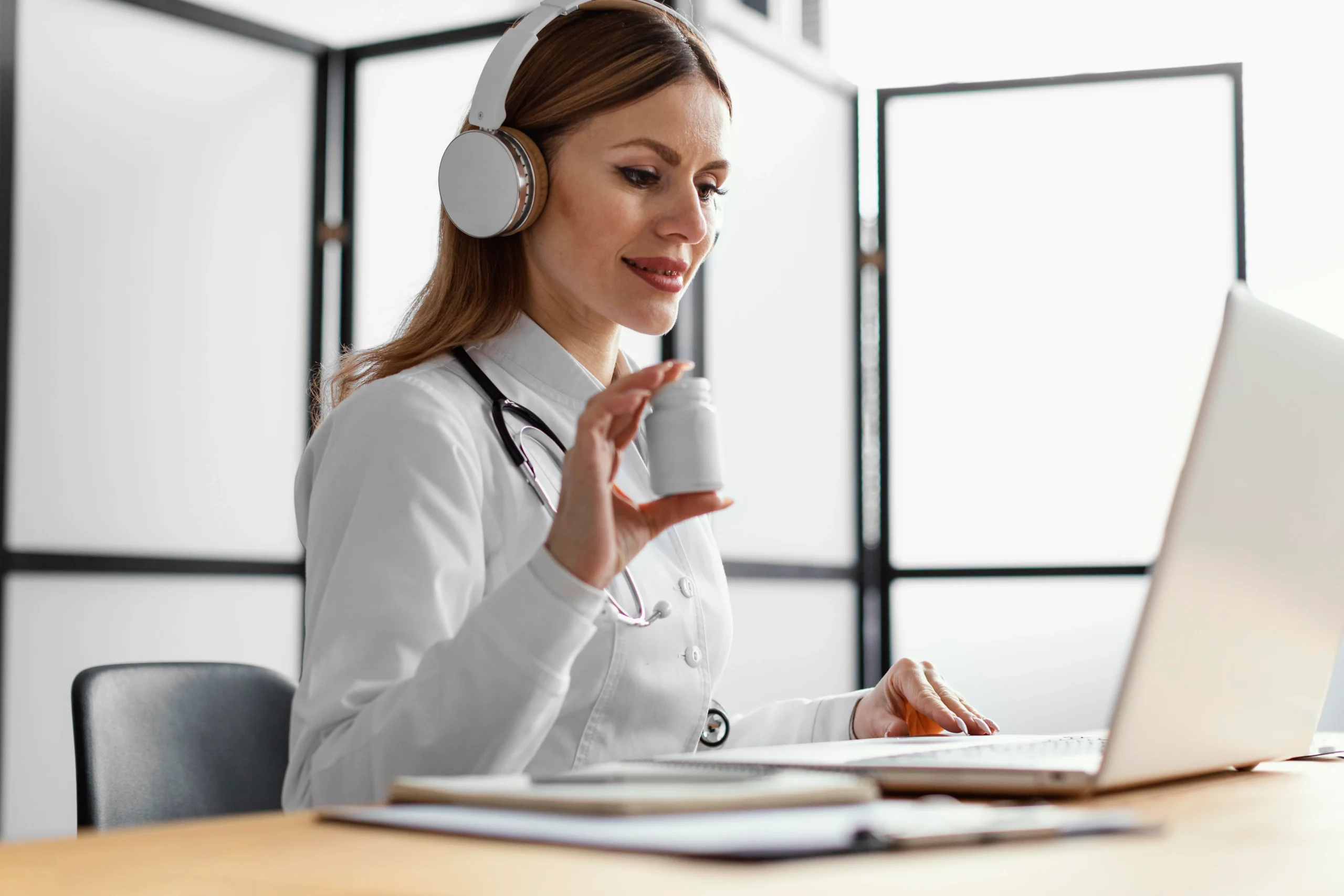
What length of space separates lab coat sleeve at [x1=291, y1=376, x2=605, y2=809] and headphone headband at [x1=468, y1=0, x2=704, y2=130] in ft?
1.17

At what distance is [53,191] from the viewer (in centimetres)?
270

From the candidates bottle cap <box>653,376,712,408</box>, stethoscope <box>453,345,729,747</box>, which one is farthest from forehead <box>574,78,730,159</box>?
bottle cap <box>653,376,712,408</box>

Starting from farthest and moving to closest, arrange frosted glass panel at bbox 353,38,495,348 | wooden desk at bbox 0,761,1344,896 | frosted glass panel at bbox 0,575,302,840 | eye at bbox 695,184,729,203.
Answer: frosted glass panel at bbox 353,38,495,348 → frosted glass panel at bbox 0,575,302,840 → eye at bbox 695,184,729,203 → wooden desk at bbox 0,761,1344,896

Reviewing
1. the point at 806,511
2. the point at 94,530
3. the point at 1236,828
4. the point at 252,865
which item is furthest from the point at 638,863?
the point at 806,511

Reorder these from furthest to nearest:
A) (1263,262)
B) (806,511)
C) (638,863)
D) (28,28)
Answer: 1. (806,511)
2. (1263,262)
3. (28,28)
4. (638,863)

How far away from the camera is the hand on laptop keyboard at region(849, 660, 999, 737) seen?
121 cm

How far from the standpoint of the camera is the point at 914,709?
4.17 feet

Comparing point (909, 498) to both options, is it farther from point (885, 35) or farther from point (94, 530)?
point (94, 530)

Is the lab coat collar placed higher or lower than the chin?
lower

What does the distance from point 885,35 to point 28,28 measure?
6.54ft

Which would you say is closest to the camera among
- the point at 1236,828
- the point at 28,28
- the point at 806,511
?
the point at 1236,828

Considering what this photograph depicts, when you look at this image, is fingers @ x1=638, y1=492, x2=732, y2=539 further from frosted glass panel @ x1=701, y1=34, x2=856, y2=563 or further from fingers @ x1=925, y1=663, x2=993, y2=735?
frosted glass panel @ x1=701, y1=34, x2=856, y2=563

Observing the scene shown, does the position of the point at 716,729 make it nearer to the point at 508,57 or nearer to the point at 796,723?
the point at 796,723

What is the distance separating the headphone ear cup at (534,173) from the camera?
1.38m
